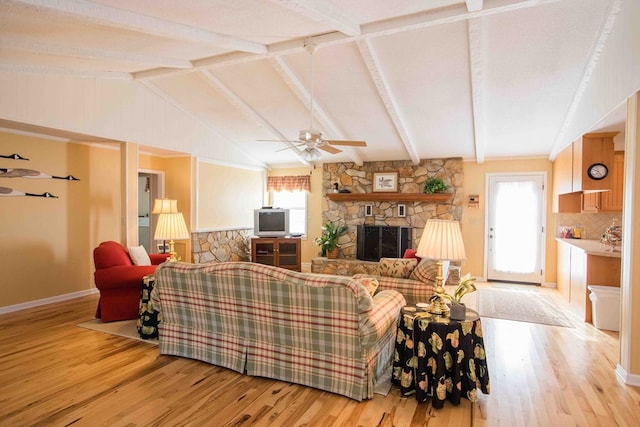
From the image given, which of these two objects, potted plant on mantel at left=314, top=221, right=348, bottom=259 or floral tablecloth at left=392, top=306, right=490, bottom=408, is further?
potted plant on mantel at left=314, top=221, right=348, bottom=259

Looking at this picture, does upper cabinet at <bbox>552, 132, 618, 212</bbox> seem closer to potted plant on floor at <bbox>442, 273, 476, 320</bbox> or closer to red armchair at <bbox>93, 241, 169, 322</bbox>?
potted plant on floor at <bbox>442, 273, 476, 320</bbox>

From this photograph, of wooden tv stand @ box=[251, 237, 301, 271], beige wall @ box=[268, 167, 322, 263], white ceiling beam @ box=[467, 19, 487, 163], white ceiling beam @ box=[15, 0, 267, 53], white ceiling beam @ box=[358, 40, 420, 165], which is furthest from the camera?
beige wall @ box=[268, 167, 322, 263]

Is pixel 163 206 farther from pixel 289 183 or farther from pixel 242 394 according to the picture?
pixel 289 183

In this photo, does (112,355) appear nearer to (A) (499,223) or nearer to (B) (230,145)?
(B) (230,145)

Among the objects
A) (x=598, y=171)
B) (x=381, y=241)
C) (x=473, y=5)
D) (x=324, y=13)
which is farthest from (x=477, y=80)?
(x=381, y=241)

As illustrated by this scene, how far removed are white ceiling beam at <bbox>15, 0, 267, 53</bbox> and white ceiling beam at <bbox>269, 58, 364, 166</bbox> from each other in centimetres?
82

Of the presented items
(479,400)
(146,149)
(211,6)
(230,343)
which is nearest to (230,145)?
(146,149)

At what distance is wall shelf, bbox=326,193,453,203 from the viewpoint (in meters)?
6.89

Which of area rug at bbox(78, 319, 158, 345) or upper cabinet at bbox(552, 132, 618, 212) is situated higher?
upper cabinet at bbox(552, 132, 618, 212)

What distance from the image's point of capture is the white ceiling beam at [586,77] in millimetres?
3195

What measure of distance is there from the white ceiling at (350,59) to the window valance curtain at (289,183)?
1844 millimetres

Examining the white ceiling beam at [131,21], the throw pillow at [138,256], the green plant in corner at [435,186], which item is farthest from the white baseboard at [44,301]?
the green plant in corner at [435,186]

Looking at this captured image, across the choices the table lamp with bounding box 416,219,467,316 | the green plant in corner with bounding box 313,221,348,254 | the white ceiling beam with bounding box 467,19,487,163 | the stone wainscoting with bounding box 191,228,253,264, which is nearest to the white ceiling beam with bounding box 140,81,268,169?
the stone wainscoting with bounding box 191,228,253,264

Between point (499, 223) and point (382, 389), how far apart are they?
5.18 metres
